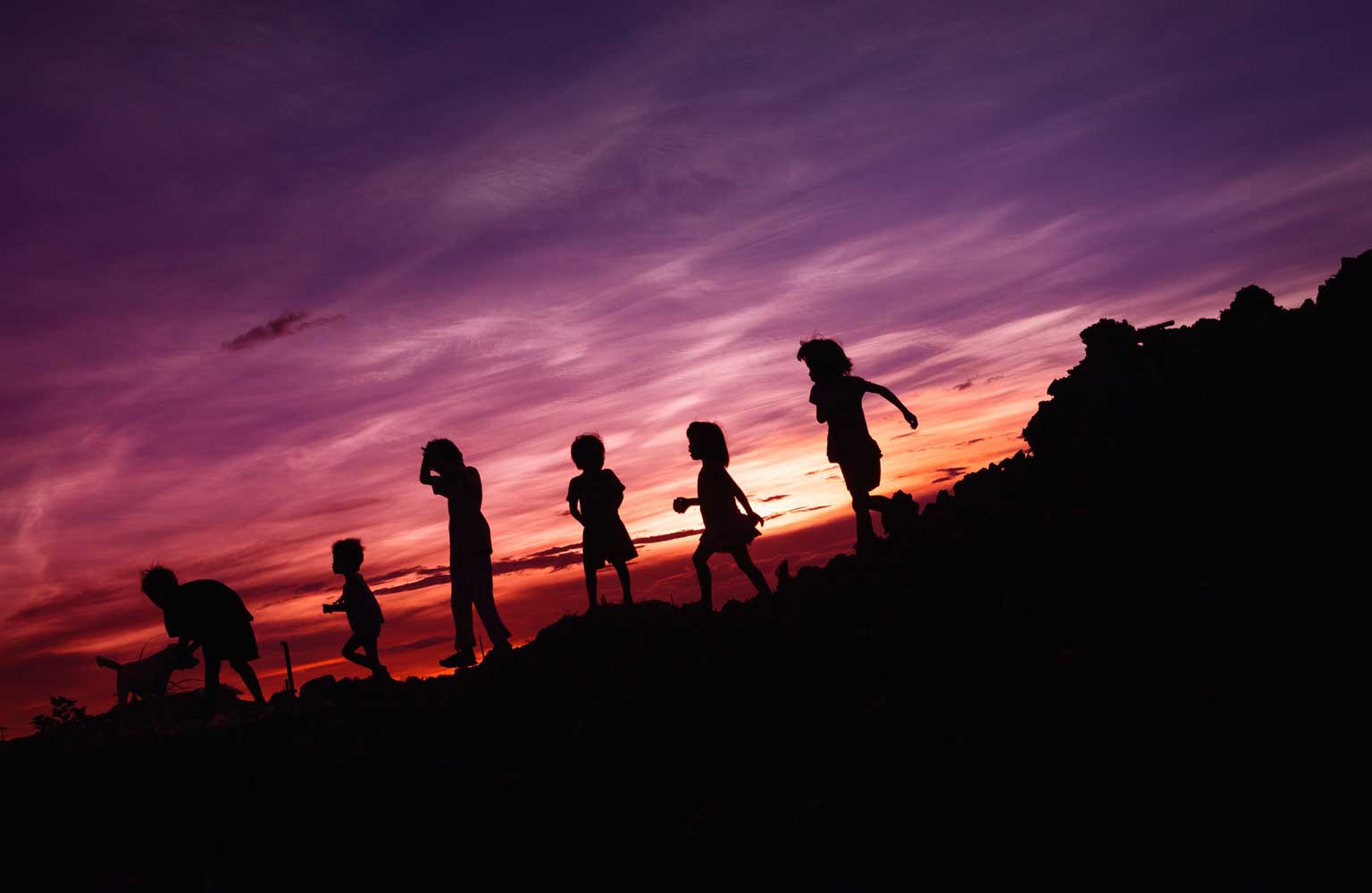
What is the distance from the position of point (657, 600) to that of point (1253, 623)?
370 inches

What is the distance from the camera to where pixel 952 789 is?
733 centimetres

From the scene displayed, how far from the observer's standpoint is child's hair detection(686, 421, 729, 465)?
15.0 meters

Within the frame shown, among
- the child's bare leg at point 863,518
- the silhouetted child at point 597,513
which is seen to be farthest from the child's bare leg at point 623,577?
the child's bare leg at point 863,518

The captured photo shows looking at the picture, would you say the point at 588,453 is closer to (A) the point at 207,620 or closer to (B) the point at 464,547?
(B) the point at 464,547

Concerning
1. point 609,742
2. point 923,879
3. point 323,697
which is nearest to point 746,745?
point 609,742

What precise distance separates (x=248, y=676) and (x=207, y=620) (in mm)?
1125

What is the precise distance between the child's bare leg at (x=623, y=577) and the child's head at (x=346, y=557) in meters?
4.50

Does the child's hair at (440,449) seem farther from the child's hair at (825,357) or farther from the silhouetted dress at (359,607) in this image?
the child's hair at (825,357)

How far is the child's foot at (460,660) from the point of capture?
15.4 metres

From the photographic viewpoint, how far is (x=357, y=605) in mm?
16672

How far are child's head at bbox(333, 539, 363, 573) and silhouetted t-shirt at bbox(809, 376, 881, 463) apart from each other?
817 centimetres

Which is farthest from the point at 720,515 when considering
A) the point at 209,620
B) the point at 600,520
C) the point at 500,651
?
the point at 209,620

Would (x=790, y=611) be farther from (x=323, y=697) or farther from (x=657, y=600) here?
(x=323, y=697)

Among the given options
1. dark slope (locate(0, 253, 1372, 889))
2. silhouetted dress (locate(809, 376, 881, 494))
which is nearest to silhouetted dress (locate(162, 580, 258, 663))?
dark slope (locate(0, 253, 1372, 889))
